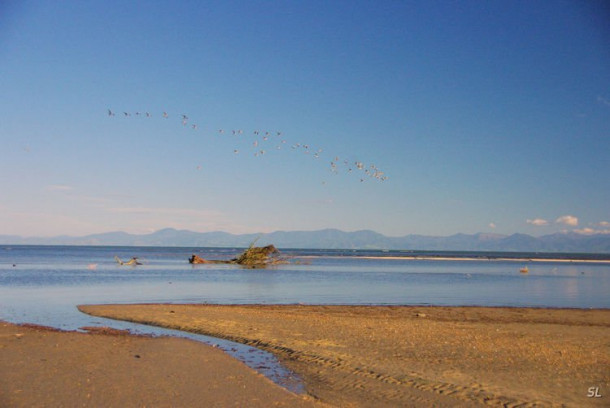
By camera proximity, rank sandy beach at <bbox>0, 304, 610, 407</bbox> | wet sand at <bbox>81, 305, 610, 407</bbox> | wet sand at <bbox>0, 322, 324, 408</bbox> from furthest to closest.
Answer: wet sand at <bbox>81, 305, 610, 407</bbox> → sandy beach at <bbox>0, 304, 610, 407</bbox> → wet sand at <bbox>0, 322, 324, 408</bbox>

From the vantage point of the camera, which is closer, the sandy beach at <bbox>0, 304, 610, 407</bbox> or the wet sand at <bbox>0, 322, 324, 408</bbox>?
the wet sand at <bbox>0, 322, 324, 408</bbox>

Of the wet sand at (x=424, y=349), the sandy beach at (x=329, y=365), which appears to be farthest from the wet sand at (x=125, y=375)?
the wet sand at (x=424, y=349)

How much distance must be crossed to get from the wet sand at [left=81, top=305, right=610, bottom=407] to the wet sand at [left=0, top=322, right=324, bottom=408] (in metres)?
1.42

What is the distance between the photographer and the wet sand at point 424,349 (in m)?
9.84

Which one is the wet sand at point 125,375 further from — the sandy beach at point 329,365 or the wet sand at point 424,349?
the wet sand at point 424,349

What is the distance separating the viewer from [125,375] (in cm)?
1098

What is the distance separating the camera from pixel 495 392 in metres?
9.83

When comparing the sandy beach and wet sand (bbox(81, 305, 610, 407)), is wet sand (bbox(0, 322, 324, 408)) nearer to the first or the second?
the sandy beach


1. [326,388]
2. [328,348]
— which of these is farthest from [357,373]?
[328,348]

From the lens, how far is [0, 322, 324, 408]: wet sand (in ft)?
30.7

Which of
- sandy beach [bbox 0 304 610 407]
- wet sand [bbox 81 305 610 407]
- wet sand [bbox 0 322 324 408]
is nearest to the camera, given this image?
wet sand [bbox 0 322 324 408]

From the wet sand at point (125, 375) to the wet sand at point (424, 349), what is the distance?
142 centimetres

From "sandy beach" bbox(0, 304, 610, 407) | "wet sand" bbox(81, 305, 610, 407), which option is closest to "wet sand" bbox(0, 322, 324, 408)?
"sandy beach" bbox(0, 304, 610, 407)

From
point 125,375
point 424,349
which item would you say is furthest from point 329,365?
point 125,375
